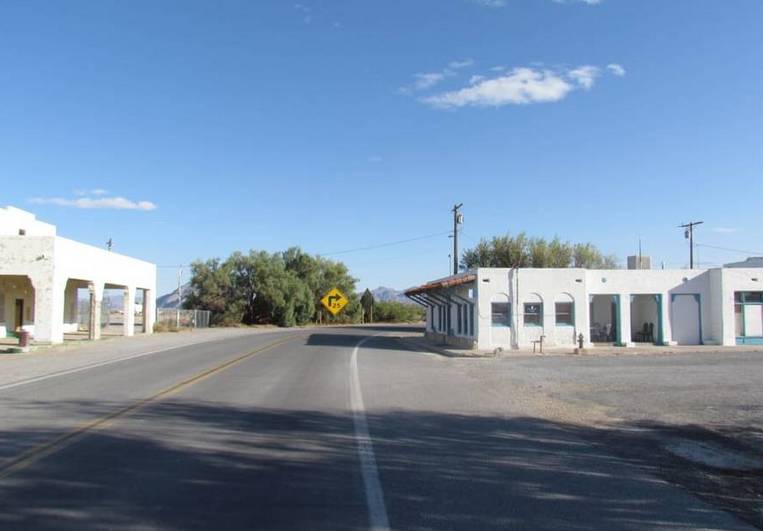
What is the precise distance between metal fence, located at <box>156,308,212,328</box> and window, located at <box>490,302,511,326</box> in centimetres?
3779

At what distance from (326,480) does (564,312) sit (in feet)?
89.9

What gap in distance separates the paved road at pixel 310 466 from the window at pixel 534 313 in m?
18.2

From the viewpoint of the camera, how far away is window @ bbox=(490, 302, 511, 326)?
32.5 metres

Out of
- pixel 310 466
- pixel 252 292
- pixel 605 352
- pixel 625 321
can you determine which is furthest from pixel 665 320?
pixel 252 292

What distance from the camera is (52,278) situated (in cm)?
3403

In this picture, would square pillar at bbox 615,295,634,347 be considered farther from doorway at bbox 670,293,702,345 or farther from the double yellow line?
the double yellow line

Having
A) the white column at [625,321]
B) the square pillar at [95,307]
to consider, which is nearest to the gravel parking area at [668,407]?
the white column at [625,321]

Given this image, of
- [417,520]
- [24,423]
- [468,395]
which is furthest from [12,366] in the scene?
[417,520]

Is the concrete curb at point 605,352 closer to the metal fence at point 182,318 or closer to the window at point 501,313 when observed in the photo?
the window at point 501,313

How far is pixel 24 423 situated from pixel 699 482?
30.9 feet

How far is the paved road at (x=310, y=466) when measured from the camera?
612 centimetres

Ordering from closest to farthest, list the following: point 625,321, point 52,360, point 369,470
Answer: point 369,470
point 52,360
point 625,321

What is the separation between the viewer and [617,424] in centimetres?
1183

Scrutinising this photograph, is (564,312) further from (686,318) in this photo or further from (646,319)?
(646,319)
